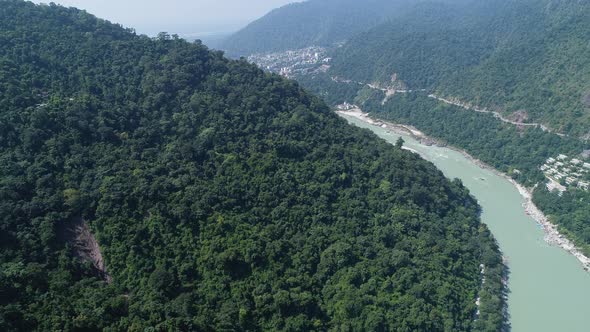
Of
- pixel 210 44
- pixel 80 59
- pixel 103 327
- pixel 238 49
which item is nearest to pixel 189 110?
pixel 80 59

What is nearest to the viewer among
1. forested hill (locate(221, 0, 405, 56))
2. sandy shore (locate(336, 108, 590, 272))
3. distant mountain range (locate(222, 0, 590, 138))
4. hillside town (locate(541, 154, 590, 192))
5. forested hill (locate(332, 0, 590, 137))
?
sandy shore (locate(336, 108, 590, 272))

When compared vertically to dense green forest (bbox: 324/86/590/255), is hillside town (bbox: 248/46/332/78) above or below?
above

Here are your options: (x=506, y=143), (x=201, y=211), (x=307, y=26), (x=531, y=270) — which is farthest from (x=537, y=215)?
(x=307, y=26)

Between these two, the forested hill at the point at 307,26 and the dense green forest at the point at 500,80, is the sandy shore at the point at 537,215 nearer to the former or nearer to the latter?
the dense green forest at the point at 500,80

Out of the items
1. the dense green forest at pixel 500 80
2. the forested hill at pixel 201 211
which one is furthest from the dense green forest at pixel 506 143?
the forested hill at pixel 201 211

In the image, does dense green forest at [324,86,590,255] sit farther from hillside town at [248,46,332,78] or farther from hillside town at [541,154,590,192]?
hillside town at [248,46,332,78]

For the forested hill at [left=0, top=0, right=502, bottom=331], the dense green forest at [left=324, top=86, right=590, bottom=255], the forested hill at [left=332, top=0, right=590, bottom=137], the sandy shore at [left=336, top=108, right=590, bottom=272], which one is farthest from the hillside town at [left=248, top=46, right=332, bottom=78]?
the forested hill at [left=0, top=0, right=502, bottom=331]
